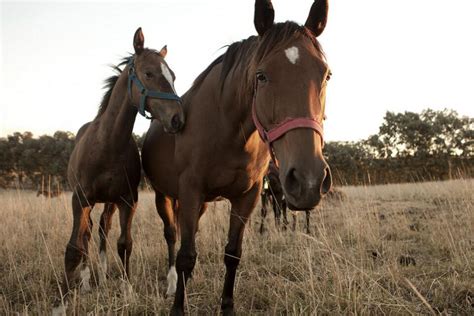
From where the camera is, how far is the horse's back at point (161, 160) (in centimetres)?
327

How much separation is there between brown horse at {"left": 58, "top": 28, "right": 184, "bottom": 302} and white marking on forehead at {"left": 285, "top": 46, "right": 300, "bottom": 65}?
1433 mm

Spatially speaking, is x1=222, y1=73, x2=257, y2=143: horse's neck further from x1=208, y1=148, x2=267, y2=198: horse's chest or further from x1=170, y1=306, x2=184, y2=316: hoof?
x1=170, y1=306, x2=184, y2=316: hoof

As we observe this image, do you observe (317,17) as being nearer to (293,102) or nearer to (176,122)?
(293,102)

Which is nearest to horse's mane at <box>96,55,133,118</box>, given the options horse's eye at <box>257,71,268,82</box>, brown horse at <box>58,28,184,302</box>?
brown horse at <box>58,28,184,302</box>

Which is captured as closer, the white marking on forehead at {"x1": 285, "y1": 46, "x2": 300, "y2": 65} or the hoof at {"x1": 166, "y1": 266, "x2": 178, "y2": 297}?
the white marking on forehead at {"x1": 285, "y1": 46, "x2": 300, "y2": 65}

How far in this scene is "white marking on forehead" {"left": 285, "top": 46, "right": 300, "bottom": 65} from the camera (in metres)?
1.77

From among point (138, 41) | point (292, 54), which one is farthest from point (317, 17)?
point (138, 41)

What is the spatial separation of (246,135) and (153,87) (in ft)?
4.35

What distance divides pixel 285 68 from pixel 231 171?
105 cm

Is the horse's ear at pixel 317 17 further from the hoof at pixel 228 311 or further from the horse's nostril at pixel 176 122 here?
the hoof at pixel 228 311

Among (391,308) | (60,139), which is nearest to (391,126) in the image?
(60,139)

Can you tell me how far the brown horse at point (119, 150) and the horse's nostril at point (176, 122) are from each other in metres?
0.08

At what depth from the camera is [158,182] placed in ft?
11.8

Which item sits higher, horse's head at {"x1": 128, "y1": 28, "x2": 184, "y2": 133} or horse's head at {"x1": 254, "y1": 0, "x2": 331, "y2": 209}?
horse's head at {"x1": 128, "y1": 28, "x2": 184, "y2": 133}
